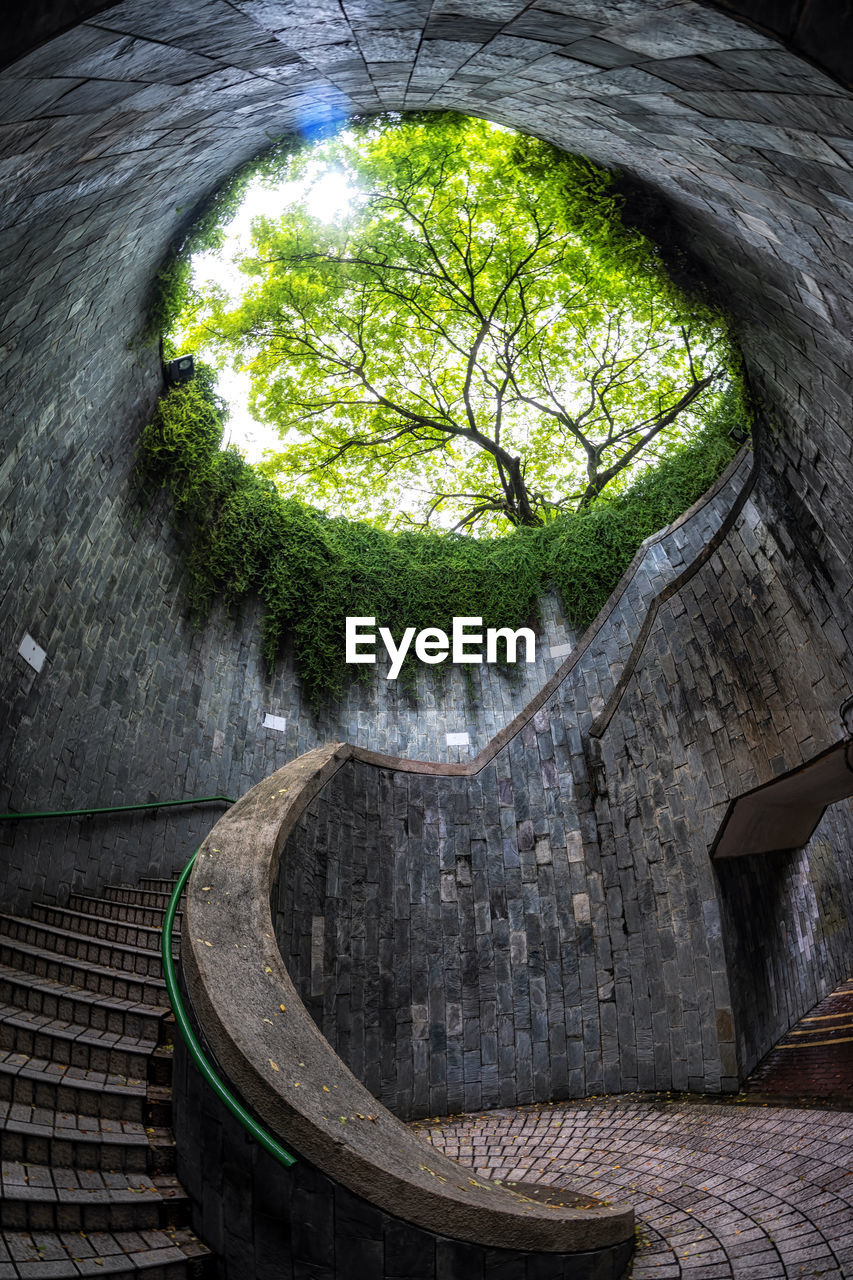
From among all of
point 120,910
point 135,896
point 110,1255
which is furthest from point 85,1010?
point 135,896

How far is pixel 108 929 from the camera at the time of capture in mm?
6070

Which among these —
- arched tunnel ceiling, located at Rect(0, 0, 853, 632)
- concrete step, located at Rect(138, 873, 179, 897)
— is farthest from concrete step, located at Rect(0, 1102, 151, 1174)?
arched tunnel ceiling, located at Rect(0, 0, 853, 632)

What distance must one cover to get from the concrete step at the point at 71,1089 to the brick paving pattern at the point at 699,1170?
8.49 feet

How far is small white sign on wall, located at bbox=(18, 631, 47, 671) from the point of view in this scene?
7.50m

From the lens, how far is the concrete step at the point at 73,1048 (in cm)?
421

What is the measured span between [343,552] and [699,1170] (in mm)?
10218

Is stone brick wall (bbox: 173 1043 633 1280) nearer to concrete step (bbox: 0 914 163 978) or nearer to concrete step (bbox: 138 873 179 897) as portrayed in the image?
concrete step (bbox: 0 914 163 978)

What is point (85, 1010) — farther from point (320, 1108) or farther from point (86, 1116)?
point (320, 1108)

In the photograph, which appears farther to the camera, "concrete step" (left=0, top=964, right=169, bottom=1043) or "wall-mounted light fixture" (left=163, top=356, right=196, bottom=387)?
"wall-mounted light fixture" (left=163, top=356, right=196, bottom=387)

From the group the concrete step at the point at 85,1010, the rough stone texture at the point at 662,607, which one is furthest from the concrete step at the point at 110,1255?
the concrete step at the point at 85,1010

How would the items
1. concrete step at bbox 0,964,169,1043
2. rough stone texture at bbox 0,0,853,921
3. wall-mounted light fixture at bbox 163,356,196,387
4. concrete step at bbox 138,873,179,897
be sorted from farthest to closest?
1. wall-mounted light fixture at bbox 163,356,196,387
2. concrete step at bbox 138,873,179,897
3. concrete step at bbox 0,964,169,1043
4. rough stone texture at bbox 0,0,853,921

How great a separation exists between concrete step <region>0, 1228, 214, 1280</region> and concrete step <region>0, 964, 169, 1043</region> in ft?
4.19

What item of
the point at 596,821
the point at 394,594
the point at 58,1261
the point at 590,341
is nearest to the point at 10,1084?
the point at 58,1261

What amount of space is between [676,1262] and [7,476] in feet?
24.5
